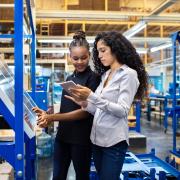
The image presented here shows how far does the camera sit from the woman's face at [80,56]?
198cm

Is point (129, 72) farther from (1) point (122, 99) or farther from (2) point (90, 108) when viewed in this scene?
(2) point (90, 108)

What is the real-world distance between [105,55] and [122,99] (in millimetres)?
318

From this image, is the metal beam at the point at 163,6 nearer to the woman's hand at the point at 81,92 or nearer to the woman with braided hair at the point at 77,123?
the woman with braided hair at the point at 77,123

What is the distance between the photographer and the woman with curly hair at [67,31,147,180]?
5.61ft

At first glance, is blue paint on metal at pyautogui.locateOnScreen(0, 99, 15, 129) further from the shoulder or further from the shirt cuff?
the shoulder

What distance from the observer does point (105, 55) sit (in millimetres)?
1869

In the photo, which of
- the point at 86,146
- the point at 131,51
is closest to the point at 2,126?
the point at 86,146

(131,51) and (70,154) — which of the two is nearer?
(131,51)

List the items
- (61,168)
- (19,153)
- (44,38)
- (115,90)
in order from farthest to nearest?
1. (44,38)
2. (61,168)
3. (115,90)
4. (19,153)

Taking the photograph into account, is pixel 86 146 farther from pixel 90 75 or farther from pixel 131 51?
pixel 131 51

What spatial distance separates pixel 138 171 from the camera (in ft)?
11.6

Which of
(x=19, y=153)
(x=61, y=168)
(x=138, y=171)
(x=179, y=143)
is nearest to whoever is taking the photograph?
(x=19, y=153)

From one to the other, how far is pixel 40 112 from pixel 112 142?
1.64ft

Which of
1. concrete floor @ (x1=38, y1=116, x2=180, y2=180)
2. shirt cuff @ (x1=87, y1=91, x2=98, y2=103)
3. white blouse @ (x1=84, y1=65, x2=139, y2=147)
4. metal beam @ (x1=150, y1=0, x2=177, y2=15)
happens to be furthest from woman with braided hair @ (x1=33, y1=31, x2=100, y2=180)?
metal beam @ (x1=150, y1=0, x2=177, y2=15)
